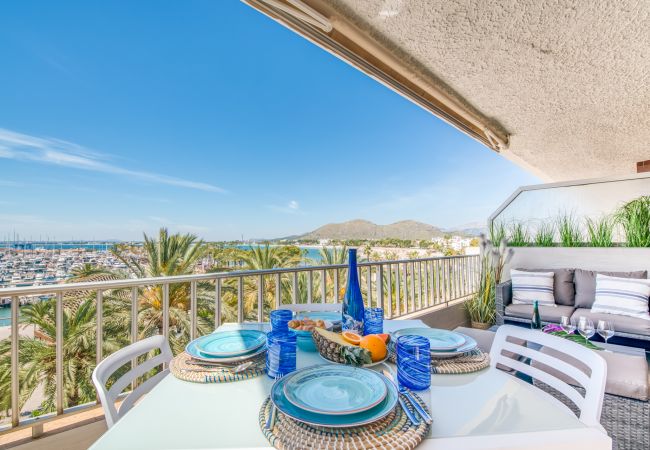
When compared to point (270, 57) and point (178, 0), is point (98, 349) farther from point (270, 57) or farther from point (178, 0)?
point (270, 57)

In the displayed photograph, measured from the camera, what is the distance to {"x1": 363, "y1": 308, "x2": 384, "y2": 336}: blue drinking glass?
47.9 inches

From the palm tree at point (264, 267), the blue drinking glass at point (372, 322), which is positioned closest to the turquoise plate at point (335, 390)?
the blue drinking glass at point (372, 322)

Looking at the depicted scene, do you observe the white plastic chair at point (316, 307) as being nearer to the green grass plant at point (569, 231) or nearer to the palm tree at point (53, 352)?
the green grass plant at point (569, 231)

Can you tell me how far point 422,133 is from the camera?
10.9 metres

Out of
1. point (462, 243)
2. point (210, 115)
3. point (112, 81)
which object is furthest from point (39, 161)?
point (462, 243)

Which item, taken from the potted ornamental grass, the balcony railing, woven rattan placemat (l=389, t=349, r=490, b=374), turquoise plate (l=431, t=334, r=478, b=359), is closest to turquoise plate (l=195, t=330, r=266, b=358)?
woven rattan placemat (l=389, t=349, r=490, b=374)

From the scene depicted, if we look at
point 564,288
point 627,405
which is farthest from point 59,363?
point 564,288

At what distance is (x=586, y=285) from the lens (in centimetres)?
348

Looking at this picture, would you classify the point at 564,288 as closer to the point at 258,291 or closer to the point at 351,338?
the point at 258,291

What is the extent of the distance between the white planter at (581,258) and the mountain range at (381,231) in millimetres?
723

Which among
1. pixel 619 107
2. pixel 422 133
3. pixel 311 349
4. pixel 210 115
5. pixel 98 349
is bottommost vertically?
pixel 98 349

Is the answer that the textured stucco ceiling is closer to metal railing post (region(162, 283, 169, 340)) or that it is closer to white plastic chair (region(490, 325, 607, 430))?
white plastic chair (region(490, 325, 607, 430))

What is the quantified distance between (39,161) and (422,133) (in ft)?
58.8

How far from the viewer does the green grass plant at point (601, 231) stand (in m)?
3.71
